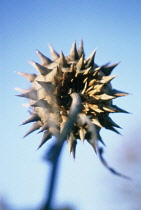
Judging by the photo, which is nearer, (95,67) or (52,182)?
(52,182)

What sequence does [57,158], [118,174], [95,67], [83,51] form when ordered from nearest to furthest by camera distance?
[57,158], [118,174], [95,67], [83,51]

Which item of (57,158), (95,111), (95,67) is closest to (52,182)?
(57,158)

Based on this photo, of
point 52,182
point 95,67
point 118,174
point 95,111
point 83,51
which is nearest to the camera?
point 52,182

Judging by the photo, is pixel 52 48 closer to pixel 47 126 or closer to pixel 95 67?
pixel 95 67

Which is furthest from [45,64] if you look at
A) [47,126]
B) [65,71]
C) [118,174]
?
[118,174]

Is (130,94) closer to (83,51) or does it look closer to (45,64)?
(83,51)

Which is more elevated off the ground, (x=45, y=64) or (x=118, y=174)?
(x=45, y=64)

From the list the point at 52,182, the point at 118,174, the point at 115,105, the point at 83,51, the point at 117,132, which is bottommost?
the point at 117,132
